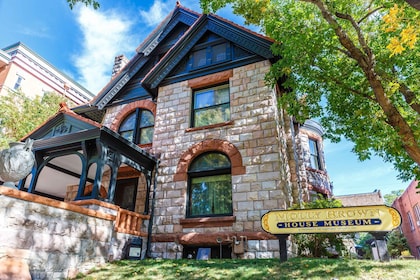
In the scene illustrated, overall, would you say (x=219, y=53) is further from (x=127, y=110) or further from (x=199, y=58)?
(x=127, y=110)

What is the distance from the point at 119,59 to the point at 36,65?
19.6 m

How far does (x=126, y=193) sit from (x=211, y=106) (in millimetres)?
4693

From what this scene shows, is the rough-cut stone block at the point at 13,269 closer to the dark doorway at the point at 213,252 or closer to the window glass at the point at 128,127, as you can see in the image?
the dark doorway at the point at 213,252

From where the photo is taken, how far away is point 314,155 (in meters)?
15.3

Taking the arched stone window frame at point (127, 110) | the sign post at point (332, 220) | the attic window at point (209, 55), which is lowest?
the sign post at point (332, 220)

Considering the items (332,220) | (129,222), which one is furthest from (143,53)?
(332,220)

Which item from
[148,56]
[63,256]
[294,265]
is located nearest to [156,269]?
[63,256]

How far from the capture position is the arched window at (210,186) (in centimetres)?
829

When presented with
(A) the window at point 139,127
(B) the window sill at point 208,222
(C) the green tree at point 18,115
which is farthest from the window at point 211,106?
(C) the green tree at point 18,115

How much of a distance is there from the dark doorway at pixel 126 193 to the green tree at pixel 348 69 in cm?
628

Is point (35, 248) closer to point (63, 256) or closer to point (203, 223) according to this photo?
point (63, 256)

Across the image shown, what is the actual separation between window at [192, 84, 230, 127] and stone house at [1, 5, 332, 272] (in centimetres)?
4

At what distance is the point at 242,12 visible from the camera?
9297 millimetres

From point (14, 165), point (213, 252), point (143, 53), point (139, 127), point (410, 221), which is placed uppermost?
point (143, 53)
